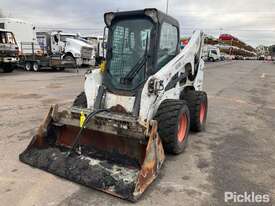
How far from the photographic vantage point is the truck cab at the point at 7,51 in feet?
58.4

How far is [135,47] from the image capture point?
4.91 metres

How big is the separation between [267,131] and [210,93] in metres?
5.44

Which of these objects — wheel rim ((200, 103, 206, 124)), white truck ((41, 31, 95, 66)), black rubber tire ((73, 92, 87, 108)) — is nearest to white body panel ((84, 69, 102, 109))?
black rubber tire ((73, 92, 87, 108))

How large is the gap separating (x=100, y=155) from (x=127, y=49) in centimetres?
184

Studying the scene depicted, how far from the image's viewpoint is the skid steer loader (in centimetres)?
381

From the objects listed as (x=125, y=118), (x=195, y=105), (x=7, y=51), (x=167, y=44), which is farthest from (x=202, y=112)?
(x=7, y=51)

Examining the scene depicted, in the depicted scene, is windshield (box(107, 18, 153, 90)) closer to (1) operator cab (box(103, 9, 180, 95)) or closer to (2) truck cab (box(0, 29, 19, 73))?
(1) operator cab (box(103, 9, 180, 95))

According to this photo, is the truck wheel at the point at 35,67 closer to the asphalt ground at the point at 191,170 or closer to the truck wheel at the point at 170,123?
the asphalt ground at the point at 191,170

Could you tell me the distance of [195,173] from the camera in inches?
169

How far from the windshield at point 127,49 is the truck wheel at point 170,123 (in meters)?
0.59

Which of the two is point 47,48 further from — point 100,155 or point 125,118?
point 125,118

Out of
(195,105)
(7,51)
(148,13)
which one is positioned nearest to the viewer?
(148,13)

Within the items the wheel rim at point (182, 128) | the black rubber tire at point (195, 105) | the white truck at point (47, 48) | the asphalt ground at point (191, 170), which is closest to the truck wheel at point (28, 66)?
the white truck at point (47, 48)

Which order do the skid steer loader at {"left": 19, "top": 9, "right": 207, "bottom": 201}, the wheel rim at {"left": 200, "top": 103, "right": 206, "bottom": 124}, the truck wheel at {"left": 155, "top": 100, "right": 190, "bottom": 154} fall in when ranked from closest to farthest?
the skid steer loader at {"left": 19, "top": 9, "right": 207, "bottom": 201} < the truck wheel at {"left": 155, "top": 100, "right": 190, "bottom": 154} < the wheel rim at {"left": 200, "top": 103, "right": 206, "bottom": 124}
